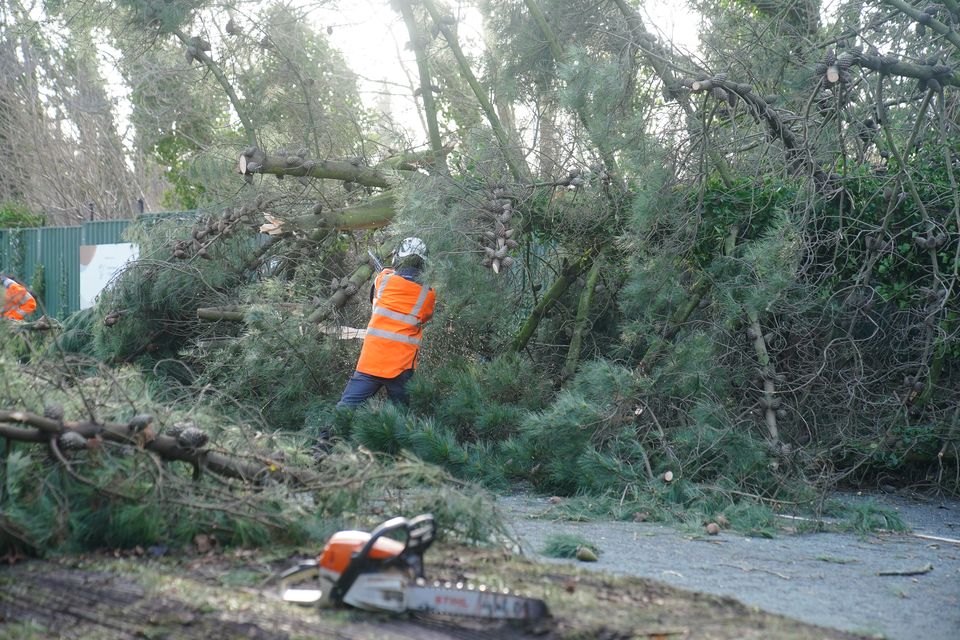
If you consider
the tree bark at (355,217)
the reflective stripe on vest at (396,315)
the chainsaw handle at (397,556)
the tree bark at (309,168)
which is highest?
the tree bark at (309,168)

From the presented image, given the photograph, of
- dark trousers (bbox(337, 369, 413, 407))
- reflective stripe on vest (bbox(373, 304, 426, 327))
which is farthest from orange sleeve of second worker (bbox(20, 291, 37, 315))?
reflective stripe on vest (bbox(373, 304, 426, 327))

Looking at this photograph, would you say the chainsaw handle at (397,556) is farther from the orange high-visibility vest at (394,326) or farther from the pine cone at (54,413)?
the orange high-visibility vest at (394,326)

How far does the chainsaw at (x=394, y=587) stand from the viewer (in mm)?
3014

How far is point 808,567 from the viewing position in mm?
4309

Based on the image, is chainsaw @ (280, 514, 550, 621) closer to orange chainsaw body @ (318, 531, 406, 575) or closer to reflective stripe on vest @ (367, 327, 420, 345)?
orange chainsaw body @ (318, 531, 406, 575)

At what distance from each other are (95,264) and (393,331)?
10234 millimetres

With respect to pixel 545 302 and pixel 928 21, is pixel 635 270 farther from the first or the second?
pixel 928 21

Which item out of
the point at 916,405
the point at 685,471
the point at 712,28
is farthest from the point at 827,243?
the point at 712,28

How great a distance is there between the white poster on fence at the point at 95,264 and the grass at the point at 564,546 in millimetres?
12273

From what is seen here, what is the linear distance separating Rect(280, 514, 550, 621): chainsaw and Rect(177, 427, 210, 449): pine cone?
108 cm

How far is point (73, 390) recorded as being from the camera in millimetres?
4316

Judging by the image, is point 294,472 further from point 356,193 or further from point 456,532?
point 356,193

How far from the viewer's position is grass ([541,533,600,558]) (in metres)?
4.32

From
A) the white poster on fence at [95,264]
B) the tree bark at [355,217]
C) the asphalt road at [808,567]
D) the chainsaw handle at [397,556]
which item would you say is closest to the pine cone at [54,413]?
the chainsaw handle at [397,556]
